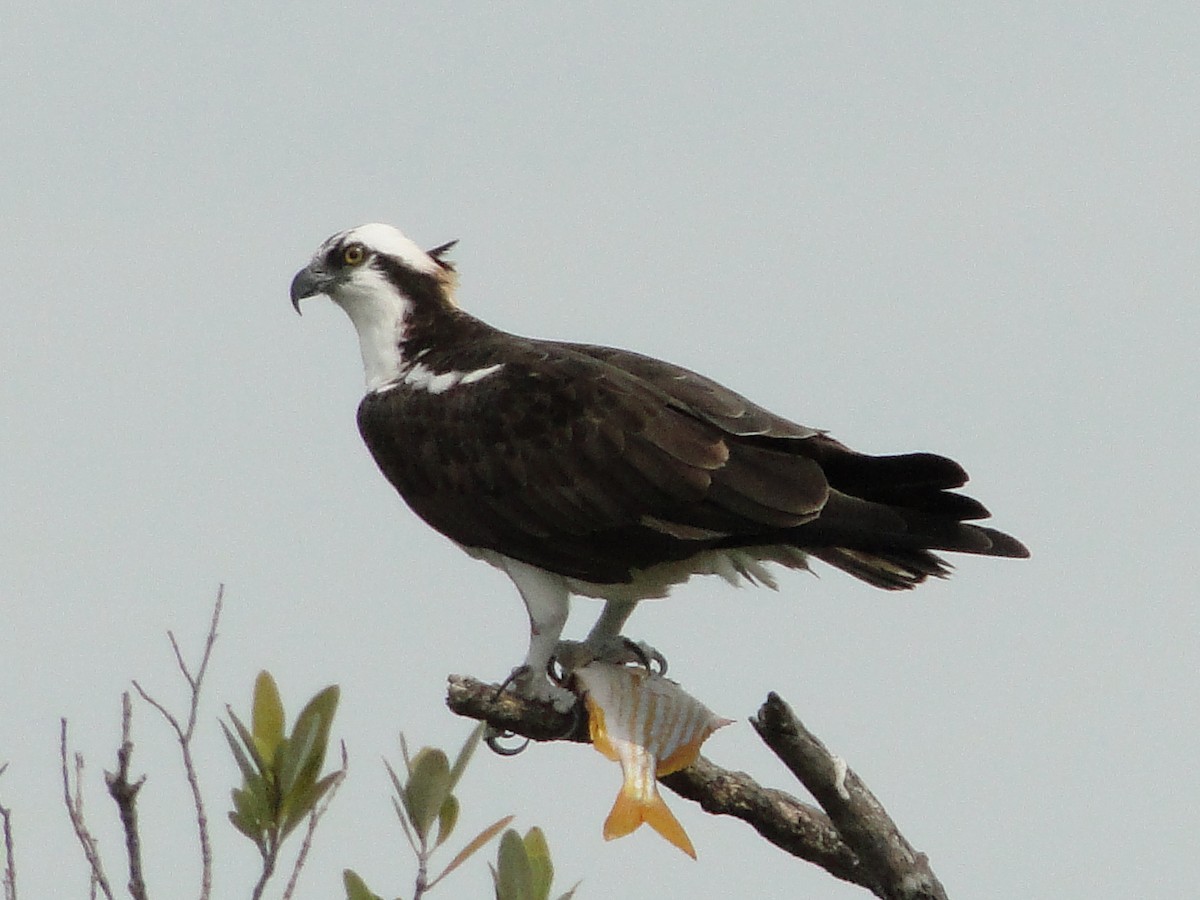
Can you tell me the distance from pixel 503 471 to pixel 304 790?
2.70 m

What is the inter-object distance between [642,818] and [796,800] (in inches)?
28.4

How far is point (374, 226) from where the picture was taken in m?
8.91

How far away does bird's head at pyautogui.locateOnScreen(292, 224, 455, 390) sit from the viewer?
28.1 ft

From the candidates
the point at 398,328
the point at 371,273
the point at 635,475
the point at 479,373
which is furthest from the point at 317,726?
the point at 371,273

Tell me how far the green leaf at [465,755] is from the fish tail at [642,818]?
796 mm

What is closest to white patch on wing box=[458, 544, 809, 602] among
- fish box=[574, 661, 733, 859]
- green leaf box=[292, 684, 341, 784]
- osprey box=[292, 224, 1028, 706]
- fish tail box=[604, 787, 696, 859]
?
osprey box=[292, 224, 1028, 706]

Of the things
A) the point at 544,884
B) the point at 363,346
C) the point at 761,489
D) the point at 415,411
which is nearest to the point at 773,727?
the point at 544,884

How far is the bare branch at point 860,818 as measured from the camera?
5.79m

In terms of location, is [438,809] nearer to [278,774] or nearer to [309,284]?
[278,774]

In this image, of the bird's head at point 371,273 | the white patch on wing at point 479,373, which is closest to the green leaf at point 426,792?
the white patch on wing at point 479,373

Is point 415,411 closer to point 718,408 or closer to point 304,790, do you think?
point 718,408

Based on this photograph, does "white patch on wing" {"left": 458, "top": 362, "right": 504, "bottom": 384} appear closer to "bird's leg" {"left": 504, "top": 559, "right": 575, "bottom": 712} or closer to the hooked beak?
"bird's leg" {"left": 504, "top": 559, "right": 575, "bottom": 712}

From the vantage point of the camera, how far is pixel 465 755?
17.7 ft

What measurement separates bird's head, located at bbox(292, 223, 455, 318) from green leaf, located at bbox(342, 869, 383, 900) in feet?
13.3
